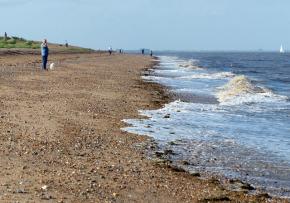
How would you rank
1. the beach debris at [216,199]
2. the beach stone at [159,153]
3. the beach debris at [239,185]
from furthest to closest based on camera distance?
the beach stone at [159,153] → the beach debris at [239,185] → the beach debris at [216,199]

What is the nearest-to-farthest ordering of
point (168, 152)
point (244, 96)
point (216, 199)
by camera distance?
point (216, 199) → point (168, 152) → point (244, 96)

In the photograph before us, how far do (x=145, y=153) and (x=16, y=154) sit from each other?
2855 millimetres

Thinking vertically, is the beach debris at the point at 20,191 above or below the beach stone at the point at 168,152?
above

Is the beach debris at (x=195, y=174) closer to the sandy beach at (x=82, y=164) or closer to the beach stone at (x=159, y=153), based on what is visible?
the sandy beach at (x=82, y=164)

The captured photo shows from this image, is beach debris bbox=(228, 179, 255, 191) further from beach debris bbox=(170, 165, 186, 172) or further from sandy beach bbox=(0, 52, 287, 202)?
beach debris bbox=(170, 165, 186, 172)

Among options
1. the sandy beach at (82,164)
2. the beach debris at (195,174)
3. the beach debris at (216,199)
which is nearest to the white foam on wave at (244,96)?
the sandy beach at (82,164)

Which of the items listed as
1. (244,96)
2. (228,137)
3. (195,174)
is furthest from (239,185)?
(244,96)

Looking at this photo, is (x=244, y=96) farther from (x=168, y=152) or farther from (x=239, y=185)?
(x=239, y=185)

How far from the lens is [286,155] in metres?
12.0

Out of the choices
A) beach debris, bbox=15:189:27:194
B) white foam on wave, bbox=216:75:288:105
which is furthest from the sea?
beach debris, bbox=15:189:27:194

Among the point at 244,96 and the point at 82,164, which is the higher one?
the point at 82,164

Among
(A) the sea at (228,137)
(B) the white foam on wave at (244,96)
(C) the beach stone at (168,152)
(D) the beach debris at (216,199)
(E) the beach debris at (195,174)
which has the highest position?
(D) the beach debris at (216,199)

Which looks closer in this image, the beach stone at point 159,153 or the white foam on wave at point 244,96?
the beach stone at point 159,153

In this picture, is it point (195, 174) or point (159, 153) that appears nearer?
point (195, 174)
